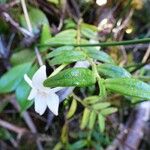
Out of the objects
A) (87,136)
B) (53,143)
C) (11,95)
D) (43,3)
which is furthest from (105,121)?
(43,3)

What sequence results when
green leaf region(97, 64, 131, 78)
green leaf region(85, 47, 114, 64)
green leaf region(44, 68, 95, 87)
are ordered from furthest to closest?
green leaf region(85, 47, 114, 64)
green leaf region(97, 64, 131, 78)
green leaf region(44, 68, 95, 87)

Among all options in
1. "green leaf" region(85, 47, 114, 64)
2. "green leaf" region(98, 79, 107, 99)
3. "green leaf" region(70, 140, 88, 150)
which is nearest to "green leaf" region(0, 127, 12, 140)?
"green leaf" region(70, 140, 88, 150)

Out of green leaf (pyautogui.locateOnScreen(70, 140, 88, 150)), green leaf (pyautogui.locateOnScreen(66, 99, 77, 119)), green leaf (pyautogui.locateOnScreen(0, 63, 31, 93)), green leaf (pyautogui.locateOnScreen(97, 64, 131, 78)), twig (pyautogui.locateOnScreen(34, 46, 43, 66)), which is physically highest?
green leaf (pyautogui.locateOnScreen(97, 64, 131, 78))

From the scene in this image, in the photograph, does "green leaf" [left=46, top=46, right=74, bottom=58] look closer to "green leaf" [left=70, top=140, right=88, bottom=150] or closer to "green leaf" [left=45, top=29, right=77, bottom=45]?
"green leaf" [left=45, top=29, right=77, bottom=45]

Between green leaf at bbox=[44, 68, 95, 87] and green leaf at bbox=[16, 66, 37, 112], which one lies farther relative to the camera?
green leaf at bbox=[16, 66, 37, 112]

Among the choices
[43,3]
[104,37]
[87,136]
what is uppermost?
[43,3]

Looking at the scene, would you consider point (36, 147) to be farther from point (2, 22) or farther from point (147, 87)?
point (147, 87)
